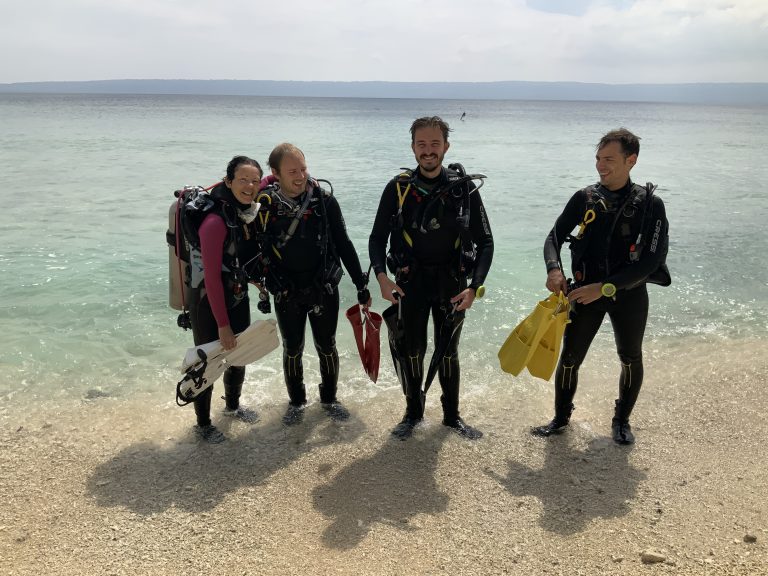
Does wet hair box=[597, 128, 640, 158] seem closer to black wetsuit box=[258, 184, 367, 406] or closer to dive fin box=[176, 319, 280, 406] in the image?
black wetsuit box=[258, 184, 367, 406]

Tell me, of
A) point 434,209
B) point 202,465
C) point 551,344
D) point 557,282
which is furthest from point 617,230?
point 202,465

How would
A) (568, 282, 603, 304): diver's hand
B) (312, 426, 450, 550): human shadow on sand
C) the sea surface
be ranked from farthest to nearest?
the sea surface
(568, 282, 603, 304): diver's hand
(312, 426, 450, 550): human shadow on sand

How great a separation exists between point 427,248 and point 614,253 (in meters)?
1.22

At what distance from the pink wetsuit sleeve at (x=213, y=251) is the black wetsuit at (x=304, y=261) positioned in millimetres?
429

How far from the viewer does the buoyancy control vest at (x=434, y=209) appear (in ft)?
12.3

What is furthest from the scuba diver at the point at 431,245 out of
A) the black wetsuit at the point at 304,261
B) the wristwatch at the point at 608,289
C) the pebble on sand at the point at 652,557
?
the pebble on sand at the point at 652,557

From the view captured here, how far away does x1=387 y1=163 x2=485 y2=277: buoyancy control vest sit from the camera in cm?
374

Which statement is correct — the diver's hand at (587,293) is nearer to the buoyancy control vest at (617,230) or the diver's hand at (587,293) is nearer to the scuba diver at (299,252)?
the buoyancy control vest at (617,230)

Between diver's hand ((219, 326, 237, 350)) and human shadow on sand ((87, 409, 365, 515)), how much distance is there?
0.87m

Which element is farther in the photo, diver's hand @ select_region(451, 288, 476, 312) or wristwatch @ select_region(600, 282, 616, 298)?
diver's hand @ select_region(451, 288, 476, 312)

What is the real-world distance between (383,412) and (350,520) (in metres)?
1.49

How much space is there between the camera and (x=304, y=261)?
3975 mm

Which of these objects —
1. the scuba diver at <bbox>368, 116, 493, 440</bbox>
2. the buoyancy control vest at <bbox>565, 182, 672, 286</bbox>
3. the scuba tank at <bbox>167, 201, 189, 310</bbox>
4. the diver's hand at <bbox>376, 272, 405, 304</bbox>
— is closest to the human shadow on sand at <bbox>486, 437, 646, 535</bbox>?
the scuba diver at <bbox>368, 116, 493, 440</bbox>

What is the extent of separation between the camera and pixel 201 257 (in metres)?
3.58
